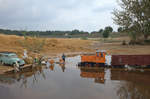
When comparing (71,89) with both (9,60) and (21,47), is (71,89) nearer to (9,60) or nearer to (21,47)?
(9,60)

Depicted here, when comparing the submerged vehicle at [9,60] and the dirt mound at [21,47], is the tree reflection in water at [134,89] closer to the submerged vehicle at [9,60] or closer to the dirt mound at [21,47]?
the submerged vehicle at [9,60]

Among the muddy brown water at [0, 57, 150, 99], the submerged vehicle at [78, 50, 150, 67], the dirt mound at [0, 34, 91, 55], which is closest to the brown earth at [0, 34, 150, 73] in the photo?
the dirt mound at [0, 34, 91, 55]

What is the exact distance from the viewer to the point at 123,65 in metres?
18.9

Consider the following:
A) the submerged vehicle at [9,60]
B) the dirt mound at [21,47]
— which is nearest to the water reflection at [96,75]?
the submerged vehicle at [9,60]

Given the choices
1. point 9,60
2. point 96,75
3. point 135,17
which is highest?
point 135,17

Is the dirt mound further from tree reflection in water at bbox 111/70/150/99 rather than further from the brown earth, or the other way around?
tree reflection in water at bbox 111/70/150/99

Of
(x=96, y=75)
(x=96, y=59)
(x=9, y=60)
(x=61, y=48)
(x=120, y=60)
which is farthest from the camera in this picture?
(x=61, y=48)

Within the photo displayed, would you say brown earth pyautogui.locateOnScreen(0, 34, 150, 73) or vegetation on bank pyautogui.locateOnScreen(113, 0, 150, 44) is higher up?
vegetation on bank pyautogui.locateOnScreen(113, 0, 150, 44)

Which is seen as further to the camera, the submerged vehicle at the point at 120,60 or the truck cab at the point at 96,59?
the truck cab at the point at 96,59

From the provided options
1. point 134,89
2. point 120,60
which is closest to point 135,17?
point 120,60

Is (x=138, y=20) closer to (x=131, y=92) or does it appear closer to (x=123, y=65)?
(x=123, y=65)

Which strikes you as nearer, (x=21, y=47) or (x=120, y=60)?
(x=120, y=60)

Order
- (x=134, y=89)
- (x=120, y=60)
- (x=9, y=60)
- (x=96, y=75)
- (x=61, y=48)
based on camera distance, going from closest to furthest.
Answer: (x=134, y=89)
(x=96, y=75)
(x=9, y=60)
(x=120, y=60)
(x=61, y=48)

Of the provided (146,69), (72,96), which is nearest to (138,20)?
(146,69)
